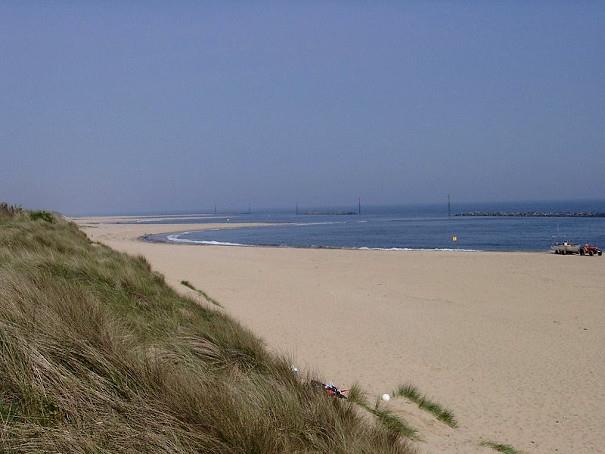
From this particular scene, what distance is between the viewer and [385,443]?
3.24 metres

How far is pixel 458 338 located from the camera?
9859mm

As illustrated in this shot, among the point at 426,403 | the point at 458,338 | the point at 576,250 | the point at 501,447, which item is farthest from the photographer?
the point at 576,250

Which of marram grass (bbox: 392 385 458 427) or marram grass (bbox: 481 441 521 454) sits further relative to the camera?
marram grass (bbox: 392 385 458 427)

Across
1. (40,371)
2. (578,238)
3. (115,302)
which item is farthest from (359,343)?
(578,238)

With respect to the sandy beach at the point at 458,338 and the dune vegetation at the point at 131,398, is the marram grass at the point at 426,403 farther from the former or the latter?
the dune vegetation at the point at 131,398

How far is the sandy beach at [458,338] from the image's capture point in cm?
593

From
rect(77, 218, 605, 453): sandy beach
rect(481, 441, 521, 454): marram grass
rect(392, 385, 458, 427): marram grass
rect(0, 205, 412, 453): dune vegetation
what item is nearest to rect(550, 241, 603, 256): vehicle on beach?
rect(77, 218, 605, 453): sandy beach

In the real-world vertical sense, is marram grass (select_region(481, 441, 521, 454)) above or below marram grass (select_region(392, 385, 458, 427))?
below

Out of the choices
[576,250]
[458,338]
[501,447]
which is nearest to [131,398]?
[501,447]

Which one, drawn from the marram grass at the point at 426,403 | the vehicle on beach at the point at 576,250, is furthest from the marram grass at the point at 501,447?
the vehicle on beach at the point at 576,250

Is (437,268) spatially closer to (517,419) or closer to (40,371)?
(517,419)

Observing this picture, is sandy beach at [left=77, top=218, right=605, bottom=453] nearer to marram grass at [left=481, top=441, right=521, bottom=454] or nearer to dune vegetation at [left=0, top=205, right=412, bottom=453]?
marram grass at [left=481, top=441, right=521, bottom=454]

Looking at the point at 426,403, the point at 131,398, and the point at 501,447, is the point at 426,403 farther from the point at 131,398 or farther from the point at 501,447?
the point at 131,398

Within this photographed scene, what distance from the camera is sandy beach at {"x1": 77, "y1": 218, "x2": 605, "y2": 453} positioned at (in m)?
5.93
